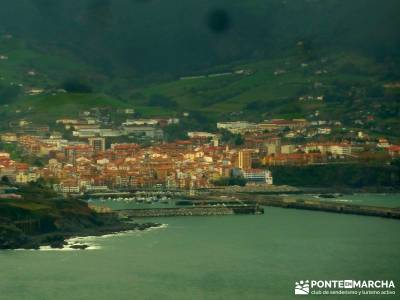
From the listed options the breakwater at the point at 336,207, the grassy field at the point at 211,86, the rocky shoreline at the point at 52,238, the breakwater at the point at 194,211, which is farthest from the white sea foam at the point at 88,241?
the grassy field at the point at 211,86

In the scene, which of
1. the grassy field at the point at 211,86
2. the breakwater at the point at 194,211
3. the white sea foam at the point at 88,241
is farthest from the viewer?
the grassy field at the point at 211,86

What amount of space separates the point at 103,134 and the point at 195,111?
2559 mm

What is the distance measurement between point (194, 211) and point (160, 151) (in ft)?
27.8

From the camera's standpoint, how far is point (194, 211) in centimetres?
2833

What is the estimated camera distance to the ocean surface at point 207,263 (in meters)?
18.8

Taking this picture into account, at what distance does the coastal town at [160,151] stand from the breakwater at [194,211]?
311 centimetres

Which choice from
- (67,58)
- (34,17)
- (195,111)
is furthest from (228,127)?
(34,17)

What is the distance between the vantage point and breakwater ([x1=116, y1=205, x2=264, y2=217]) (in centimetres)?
2748

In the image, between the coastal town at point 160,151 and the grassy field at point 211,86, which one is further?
the grassy field at point 211,86

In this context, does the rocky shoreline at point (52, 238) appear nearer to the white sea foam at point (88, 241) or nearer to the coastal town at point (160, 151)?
the white sea foam at point (88, 241)

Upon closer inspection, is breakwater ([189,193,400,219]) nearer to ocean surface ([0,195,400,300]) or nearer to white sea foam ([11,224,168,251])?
ocean surface ([0,195,400,300])

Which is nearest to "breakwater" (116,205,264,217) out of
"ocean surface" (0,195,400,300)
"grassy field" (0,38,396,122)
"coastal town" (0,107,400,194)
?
"ocean surface" (0,195,400,300)

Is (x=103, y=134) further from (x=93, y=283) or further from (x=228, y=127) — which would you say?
(x=93, y=283)

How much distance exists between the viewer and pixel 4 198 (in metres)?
25.2
